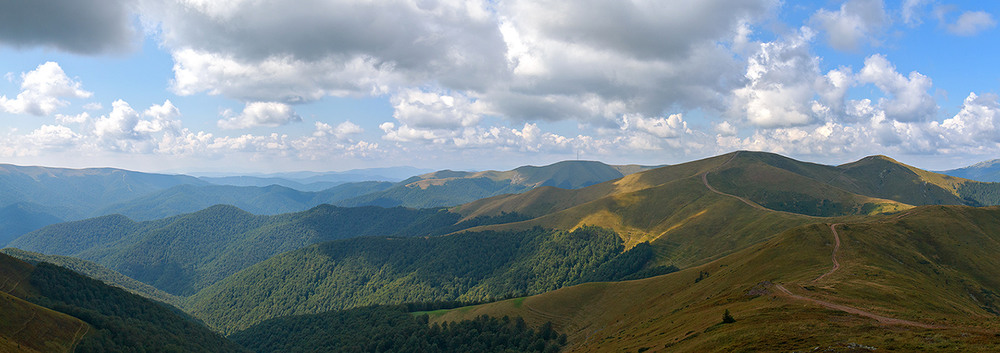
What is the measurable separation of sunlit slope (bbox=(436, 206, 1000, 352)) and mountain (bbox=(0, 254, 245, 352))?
10294 cm

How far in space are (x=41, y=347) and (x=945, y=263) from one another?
241m

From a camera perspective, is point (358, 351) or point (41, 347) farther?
point (358, 351)

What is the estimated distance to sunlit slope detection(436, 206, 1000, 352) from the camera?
47.6 meters

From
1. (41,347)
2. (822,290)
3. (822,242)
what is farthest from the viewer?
(822,242)

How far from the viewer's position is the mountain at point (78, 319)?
103000mm

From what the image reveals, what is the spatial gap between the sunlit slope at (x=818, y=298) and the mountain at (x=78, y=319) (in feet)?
338

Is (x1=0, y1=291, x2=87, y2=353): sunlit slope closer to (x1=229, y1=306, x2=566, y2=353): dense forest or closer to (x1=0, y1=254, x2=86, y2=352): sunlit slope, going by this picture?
(x1=0, y1=254, x2=86, y2=352): sunlit slope

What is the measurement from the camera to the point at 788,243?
117875 millimetres

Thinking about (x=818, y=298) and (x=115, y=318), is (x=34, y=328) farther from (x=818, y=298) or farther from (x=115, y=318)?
(x=818, y=298)

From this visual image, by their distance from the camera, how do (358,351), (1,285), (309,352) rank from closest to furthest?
(1,285), (358,351), (309,352)

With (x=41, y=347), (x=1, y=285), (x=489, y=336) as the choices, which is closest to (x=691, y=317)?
(x=489, y=336)

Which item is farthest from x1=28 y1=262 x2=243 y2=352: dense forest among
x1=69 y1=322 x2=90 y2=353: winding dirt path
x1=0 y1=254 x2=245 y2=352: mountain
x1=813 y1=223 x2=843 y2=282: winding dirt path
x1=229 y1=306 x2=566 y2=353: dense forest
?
x1=813 y1=223 x2=843 y2=282: winding dirt path

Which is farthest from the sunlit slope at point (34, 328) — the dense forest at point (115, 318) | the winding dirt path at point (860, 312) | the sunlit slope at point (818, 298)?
the winding dirt path at point (860, 312)

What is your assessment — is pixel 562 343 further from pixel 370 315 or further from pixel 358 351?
pixel 370 315
